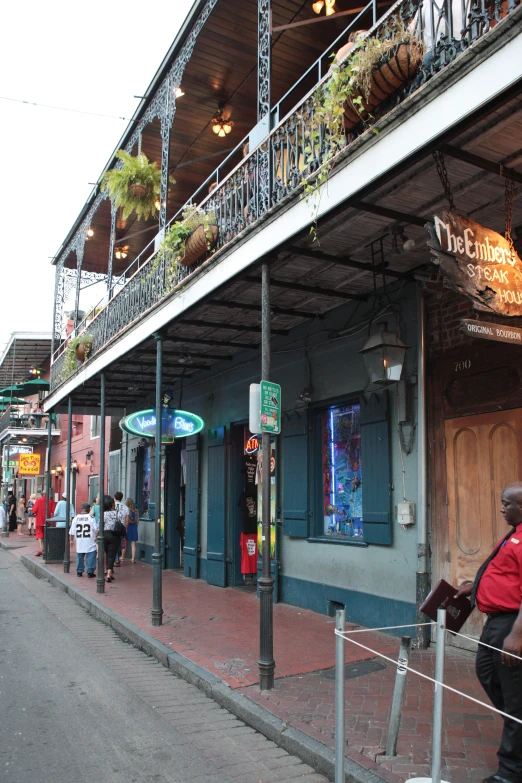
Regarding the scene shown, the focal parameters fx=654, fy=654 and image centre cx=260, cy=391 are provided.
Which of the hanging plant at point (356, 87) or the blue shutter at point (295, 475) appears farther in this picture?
the blue shutter at point (295, 475)

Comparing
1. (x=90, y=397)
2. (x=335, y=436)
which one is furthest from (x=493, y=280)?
(x=90, y=397)

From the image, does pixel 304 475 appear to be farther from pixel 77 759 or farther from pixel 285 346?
pixel 77 759

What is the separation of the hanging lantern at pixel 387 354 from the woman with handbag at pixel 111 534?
7.33 metres

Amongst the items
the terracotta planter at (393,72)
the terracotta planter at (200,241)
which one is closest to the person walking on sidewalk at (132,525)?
the terracotta planter at (200,241)

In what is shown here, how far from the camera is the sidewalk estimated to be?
4.30 metres

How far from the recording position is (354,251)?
23.0 ft

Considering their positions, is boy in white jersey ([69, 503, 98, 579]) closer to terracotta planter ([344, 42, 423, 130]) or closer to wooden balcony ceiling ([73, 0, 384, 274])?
wooden balcony ceiling ([73, 0, 384, 274])

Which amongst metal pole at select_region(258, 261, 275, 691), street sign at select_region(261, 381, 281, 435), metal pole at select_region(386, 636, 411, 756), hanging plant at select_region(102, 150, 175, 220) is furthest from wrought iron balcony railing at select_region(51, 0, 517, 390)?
metal pole at select_region(386, 636, 411, 756)

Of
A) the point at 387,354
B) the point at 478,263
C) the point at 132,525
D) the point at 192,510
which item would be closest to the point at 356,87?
the point at 478,263

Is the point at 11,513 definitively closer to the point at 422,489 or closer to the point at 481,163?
the point at 422,489

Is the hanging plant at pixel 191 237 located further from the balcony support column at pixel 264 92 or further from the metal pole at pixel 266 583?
the metal pole at pixel 266 583

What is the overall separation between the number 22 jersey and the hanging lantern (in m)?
8.08

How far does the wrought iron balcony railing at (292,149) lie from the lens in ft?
14.4

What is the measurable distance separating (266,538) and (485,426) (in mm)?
2614
